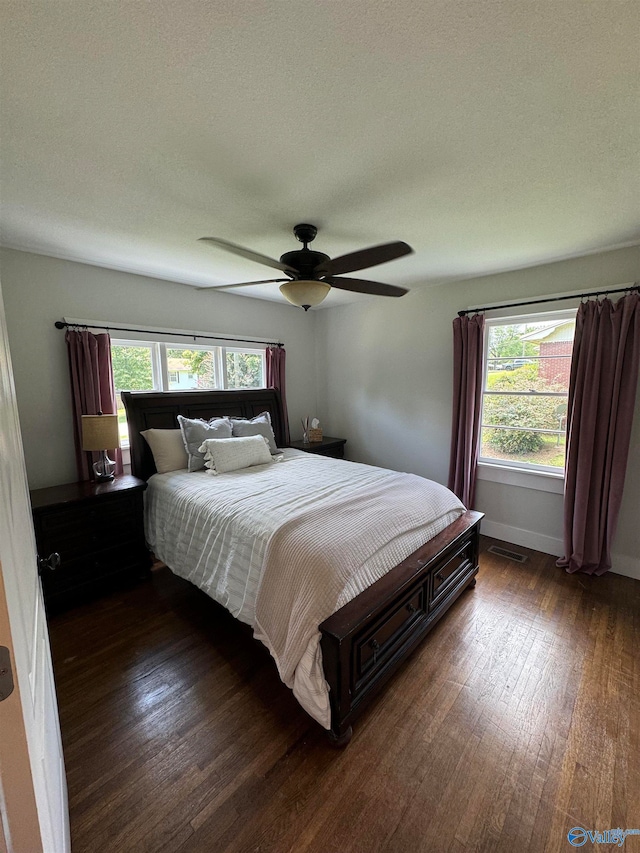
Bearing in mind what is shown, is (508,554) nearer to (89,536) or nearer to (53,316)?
(89,536)

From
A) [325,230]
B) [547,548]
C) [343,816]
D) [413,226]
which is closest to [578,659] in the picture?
[547,548]

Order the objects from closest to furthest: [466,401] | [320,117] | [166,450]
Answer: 1. [320,117]
2. [166,450]
3. [466,401]

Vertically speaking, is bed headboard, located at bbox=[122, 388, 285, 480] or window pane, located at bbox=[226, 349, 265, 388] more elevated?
window pane, located at bbox=[226, 349, 265, 388]

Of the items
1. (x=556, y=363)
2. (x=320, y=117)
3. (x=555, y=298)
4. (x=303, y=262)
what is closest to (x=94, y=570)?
(x=303, y=262)

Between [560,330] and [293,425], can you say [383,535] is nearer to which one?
[560,330]

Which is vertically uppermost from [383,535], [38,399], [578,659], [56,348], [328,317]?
[328,317]

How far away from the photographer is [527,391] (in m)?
3.21

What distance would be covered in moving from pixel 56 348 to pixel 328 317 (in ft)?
10.0

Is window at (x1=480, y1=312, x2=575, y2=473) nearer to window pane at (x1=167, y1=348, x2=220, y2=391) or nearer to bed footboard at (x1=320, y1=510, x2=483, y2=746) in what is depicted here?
bed footboard at (x1=320, y1=510, x2=483, y2=746)

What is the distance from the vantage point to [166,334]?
3.38 m

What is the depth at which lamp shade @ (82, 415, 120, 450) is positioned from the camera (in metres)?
Answer: 2.63

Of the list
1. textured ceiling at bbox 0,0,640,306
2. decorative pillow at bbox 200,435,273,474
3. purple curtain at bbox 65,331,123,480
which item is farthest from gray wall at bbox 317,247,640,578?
purple curtain at bbox 65,331,123,480

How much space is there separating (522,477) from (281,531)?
2563 millimetres

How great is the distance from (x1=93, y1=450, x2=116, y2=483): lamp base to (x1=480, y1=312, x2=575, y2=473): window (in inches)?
136
